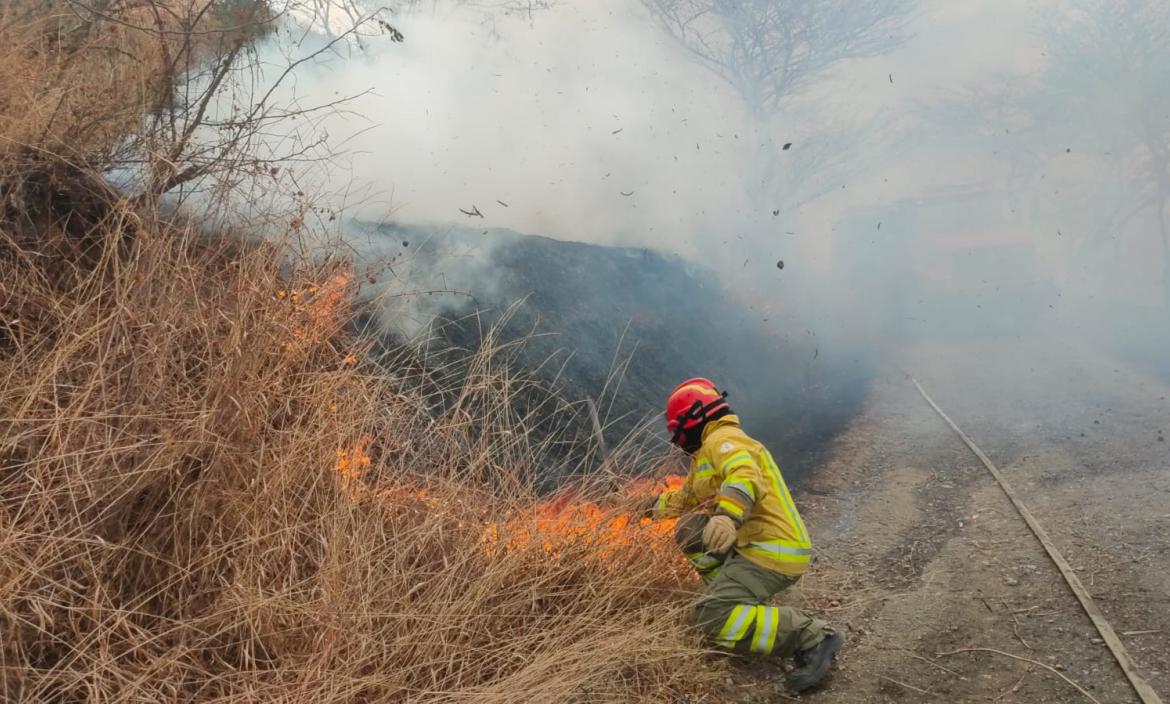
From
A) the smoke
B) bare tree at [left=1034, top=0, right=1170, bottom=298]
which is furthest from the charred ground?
bare tree at [left=1034, top=0, right=1170, bottom=298]

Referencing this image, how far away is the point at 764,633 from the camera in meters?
3.58

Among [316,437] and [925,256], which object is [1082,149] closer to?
[925,256]

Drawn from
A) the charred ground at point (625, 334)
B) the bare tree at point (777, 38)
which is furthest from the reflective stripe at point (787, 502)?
the bare tree at point (777, 38)

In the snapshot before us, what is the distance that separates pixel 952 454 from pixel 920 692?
4600mm

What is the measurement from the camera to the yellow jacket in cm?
362

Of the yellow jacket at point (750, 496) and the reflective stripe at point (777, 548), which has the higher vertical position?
the yellow jacket at point (750, 496)

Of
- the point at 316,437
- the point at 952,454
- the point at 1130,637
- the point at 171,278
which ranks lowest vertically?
the point at 952,454

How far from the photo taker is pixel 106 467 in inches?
117

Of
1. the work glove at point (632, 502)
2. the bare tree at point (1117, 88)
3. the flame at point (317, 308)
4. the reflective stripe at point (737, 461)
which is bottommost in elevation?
the work glove at point (632, 502)

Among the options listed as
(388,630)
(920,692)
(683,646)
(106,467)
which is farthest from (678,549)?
(106,467)

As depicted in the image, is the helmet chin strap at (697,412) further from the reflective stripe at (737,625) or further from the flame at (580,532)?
the reflective stripe at (737,625)

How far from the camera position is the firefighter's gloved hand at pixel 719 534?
350cm

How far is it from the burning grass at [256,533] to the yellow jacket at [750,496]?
0.36m

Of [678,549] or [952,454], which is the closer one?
[678,549]
